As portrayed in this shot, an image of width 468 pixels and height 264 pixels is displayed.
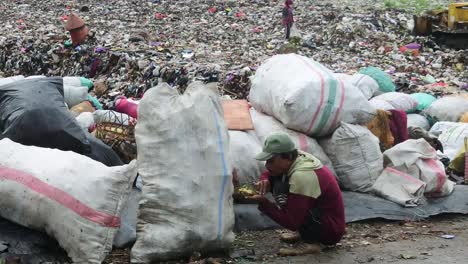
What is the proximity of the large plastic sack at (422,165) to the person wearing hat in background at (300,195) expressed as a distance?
1.16 m

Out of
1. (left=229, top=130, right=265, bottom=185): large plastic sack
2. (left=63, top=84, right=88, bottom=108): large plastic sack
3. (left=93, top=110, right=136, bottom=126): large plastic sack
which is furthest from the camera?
(left=63, top=84, right=88, bottom=108): large plastic sack

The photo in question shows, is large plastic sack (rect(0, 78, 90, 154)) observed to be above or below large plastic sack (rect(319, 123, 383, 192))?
above

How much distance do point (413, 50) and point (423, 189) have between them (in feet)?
22.8

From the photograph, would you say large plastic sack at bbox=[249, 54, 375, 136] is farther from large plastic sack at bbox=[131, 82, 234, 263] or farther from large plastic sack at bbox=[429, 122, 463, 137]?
large plastic sack at bbox=[429, 122, 463, 137]

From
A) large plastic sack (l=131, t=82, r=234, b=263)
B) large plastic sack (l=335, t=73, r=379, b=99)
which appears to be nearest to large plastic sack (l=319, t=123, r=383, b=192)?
large plastic sack (l=131, t=82, r=234, b=263)

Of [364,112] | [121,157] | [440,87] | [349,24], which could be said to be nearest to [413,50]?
[349,24]

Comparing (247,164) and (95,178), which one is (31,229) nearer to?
(95,178)

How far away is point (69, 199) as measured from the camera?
3.49 meters

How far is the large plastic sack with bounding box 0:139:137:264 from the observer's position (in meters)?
3.48

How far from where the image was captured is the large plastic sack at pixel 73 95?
5902 millimetres

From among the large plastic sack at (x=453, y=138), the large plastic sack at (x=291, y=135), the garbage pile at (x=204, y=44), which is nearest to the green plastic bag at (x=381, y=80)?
the large plastic sack at (x=453, y=138)

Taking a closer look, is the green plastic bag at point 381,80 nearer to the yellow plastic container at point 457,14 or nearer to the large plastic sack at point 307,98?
the large plastic sack at point 307,98

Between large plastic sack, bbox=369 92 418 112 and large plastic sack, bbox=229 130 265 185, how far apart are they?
1809 millimetres

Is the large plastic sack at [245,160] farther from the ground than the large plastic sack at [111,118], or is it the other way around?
the large plastic sack at [111,118]
